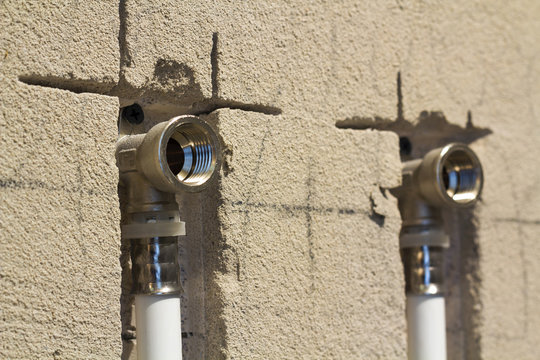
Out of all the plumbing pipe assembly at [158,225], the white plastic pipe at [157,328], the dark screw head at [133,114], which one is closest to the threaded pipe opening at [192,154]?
the plumbing pipe assembly at [158,225]

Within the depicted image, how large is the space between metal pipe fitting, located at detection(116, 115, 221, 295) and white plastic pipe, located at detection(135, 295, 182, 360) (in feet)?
0.08

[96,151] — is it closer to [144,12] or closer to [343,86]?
[144,12]

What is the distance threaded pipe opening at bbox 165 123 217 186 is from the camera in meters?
1.68

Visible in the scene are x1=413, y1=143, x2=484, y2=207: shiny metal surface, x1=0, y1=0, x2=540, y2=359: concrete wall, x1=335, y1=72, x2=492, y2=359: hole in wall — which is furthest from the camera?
x1=335, y1=72, x2=492, y2=359: hole in wall

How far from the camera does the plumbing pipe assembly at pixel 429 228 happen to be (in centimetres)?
217

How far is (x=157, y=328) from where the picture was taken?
5.45ft

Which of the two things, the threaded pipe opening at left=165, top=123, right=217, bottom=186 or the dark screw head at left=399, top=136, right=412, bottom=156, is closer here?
the threaded pipe opening at left=165, top=123, right=217, bottom=186

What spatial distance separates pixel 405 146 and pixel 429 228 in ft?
1.01

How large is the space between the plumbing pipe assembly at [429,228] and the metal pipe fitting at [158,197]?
30.2 inches

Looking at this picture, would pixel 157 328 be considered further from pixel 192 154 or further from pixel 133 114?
pixel 133 114

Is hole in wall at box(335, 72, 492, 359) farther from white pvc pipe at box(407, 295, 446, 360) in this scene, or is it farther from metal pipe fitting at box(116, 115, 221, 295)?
metal pipe fitting at box(116, 115, 221, 295)

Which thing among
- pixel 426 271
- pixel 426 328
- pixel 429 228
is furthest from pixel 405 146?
pixel 426 328

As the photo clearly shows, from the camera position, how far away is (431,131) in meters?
2.38

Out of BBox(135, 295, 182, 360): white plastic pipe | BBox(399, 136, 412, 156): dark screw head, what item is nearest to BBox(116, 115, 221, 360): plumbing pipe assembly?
BBox(135, 295, 182, 360): white plastic pipe
